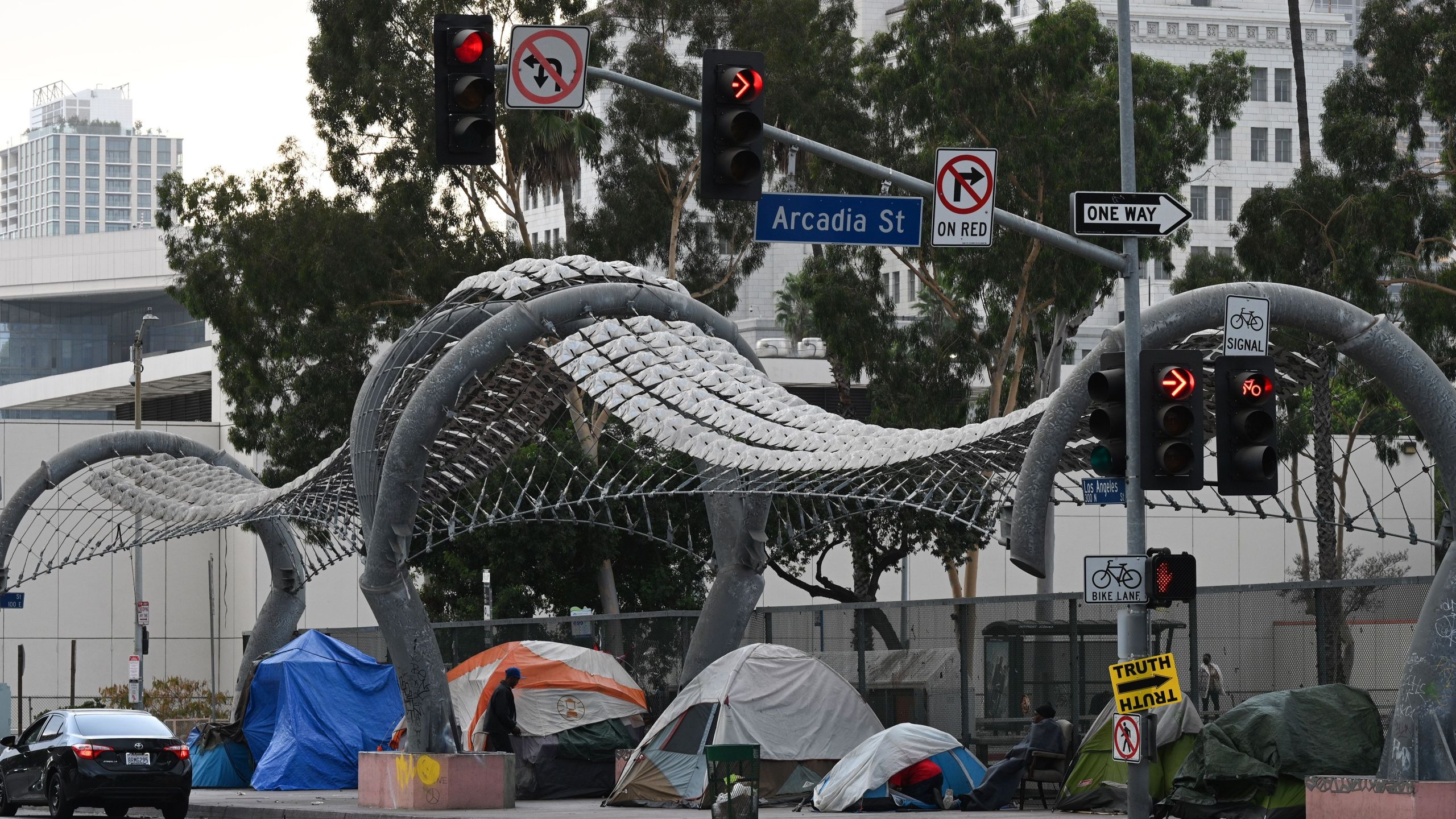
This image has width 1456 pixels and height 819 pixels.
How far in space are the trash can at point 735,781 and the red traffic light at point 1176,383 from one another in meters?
5.71

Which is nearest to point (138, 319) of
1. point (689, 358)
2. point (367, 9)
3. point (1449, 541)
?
point (367, 9)

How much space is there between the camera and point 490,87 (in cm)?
1353

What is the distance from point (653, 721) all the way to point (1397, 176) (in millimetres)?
19336

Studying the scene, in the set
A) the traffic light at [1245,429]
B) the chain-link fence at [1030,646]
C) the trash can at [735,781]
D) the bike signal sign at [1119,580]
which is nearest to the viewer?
the traffic light at [1245,429]

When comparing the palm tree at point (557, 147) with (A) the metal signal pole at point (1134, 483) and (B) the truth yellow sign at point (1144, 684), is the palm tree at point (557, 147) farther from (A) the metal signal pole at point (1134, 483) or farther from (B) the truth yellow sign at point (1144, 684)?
(B) the truth yellow sign at point (1144, 684)

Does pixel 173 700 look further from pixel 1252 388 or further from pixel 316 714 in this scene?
pixel 1252 388

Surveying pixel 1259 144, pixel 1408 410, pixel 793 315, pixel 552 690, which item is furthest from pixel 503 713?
pixel 1259 144

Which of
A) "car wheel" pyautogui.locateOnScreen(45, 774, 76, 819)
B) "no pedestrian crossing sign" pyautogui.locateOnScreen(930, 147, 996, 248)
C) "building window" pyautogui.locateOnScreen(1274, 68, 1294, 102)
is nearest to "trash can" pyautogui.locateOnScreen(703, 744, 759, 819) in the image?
"no pedestrian crossing sign" pyautogui.locateOnScreen(930, 147, 996, 248)

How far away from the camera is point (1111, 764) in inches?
787

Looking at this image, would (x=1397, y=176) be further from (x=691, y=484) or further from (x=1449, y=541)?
(x=1449, y=541)

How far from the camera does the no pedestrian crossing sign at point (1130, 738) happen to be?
13609 mm

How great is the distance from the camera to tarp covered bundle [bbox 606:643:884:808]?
2227cm

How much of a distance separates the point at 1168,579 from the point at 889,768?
748 centimetres

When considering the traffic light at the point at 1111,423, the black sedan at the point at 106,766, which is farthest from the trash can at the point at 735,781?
the black sedan at the point at 106,766
